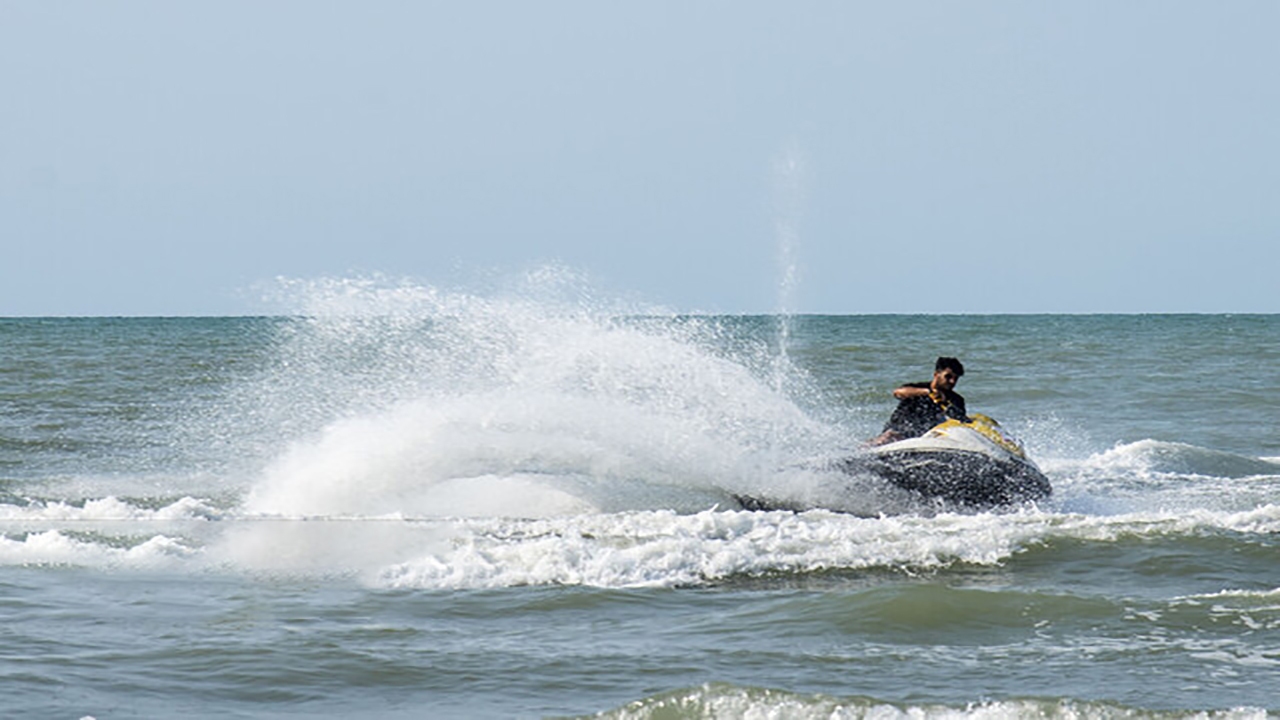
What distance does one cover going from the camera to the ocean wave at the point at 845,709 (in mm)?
6137

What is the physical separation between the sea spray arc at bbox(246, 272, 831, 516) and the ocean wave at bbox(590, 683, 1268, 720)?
5.06m

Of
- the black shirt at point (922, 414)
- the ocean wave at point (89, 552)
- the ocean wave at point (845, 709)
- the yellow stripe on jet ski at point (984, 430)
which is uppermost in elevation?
the black shirt at point (922, 414)

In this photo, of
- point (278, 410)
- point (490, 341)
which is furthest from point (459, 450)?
point (278, 410)

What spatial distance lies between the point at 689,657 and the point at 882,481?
4.87 meters

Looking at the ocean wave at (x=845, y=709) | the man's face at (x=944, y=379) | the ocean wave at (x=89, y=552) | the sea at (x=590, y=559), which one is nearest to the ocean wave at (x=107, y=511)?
the sea at (x=590, y=559)

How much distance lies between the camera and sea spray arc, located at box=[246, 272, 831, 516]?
1194 cm

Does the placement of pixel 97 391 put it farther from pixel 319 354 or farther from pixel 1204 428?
pixel 1204 428

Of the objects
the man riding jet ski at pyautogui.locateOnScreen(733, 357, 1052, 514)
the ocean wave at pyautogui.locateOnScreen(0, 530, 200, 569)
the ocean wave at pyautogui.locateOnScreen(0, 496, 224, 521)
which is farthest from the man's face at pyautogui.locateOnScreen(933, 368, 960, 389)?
the ocean wave at pyautogui.locateOnScreen(0, 530, 200, 569)

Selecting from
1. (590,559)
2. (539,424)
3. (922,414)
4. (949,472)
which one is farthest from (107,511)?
(922,414)

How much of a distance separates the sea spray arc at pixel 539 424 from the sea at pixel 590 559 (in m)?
0.03

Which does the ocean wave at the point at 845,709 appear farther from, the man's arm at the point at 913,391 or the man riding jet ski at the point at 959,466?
the man's arm at the point at 913,391

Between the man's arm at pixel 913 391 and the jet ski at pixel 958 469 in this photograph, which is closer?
the jet ski at pixel 958 469

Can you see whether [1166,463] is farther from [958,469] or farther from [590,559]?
[590,559]

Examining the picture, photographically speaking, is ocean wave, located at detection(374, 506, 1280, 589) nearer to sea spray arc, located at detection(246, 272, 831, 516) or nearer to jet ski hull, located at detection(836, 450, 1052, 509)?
jet ski hull, located at detection(836, 450, 1052, 509)
